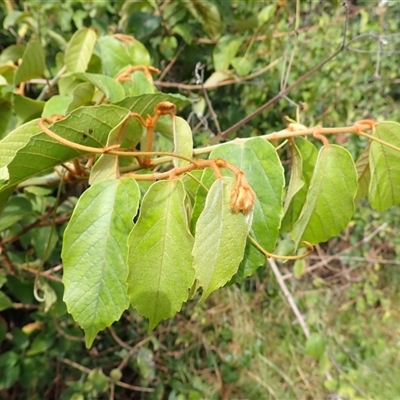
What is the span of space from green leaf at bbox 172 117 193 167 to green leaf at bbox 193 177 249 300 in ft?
0.32

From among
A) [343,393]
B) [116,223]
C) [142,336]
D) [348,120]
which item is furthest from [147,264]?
[348,120]

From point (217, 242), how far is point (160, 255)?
0.06 m

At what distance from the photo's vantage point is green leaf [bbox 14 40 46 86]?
806mm

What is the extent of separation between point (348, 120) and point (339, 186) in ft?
5.81

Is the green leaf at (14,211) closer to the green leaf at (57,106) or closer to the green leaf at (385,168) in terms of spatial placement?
the green leaf at (57,106)

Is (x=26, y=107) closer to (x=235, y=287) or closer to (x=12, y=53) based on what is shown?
(x=12, y=53)

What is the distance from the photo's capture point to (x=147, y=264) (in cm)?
42

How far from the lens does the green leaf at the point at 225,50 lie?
1.39 metres

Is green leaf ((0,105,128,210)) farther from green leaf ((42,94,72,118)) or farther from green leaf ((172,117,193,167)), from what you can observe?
green leaf ((42,94,72,118))

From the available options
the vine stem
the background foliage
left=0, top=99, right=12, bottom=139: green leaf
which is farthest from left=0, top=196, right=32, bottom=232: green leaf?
the vine stem

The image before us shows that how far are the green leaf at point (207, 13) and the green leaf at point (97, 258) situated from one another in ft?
3.22

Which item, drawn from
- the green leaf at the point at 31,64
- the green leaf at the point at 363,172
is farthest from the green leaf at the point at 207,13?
the green leaf at the point at 363,172

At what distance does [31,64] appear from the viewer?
0.83 metres

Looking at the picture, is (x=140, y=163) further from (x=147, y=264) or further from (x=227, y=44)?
(x=227, y=44)
